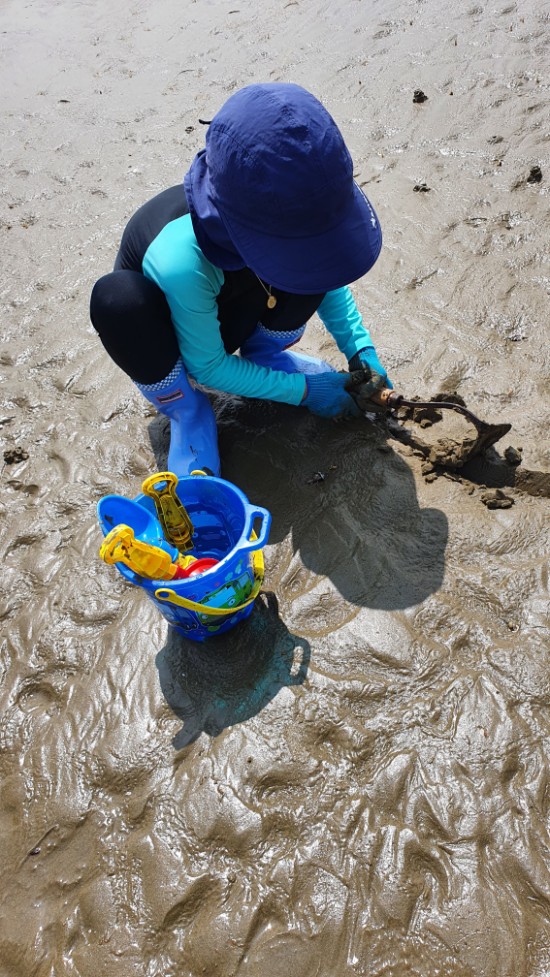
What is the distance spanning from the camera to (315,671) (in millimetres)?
1915

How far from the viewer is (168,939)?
1.53 meters

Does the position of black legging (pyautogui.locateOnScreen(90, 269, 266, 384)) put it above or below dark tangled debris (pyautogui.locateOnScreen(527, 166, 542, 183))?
below

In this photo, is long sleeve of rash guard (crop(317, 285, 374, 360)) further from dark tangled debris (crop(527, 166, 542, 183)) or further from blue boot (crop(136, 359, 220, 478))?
dark tangled debris (crop(527, 166, 542, 183))

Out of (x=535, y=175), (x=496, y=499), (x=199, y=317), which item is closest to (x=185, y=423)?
(x=199, y=317)

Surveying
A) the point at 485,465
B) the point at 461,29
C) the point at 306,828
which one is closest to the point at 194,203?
the point at 485,465

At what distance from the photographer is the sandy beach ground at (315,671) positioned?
60.1 inches

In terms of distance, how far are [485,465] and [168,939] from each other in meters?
1.79

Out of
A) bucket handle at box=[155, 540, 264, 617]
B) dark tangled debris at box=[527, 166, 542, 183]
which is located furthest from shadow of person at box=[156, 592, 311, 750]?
dark tangled debris at box=[527, 166, 542, 183]

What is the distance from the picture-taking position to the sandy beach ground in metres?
1.53

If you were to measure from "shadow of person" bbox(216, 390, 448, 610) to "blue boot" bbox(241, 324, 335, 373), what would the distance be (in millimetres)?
183

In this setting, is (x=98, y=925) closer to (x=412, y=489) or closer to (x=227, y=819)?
(x=227, y=819)

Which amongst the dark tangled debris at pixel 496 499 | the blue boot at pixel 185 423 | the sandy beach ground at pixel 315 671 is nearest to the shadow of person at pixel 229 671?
the sandy beach ground at pixel 315 671

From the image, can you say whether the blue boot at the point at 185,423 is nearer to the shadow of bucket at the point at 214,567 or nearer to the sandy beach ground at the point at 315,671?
the sandy beach ground at the point at 315,671

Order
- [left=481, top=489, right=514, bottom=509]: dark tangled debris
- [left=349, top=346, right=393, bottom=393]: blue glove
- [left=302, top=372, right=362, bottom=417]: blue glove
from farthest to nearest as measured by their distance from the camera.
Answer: [left=302, top=372, right=362, bottom=417]: blue glove, [left=349, top=346, right=393, bottom=393]: blue glove, [left=481, top=489, right=514, bottom=509]: dark tangled debris
